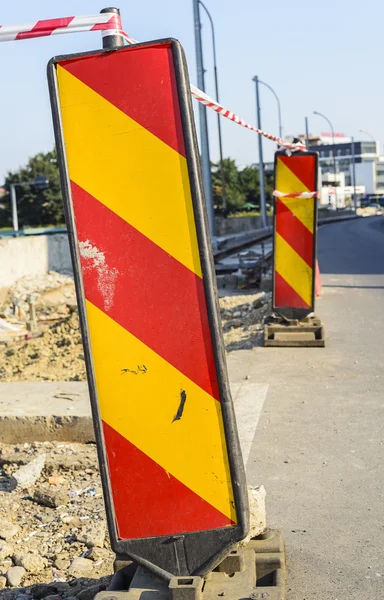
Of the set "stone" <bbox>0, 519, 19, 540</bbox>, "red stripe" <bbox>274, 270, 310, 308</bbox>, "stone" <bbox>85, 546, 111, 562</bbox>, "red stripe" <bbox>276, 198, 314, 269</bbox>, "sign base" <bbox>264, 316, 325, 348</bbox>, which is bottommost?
"sign base" <bbox>264, 316, 325, 348</bbox>

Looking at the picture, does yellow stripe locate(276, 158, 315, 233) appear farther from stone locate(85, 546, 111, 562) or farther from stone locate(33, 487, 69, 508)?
stone locate(85, 546, 111, 562)

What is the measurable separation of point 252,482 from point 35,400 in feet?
7.23

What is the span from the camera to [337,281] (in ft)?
51.6

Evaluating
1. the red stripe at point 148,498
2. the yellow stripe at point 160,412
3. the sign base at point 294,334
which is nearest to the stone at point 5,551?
the red stripe at point 148,498

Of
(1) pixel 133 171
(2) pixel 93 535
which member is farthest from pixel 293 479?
(1) pixel 133 171

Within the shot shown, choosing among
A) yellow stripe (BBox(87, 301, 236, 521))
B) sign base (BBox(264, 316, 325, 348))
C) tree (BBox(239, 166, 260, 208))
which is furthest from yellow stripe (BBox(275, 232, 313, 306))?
tree (BBox(239, 166, 260, 208))

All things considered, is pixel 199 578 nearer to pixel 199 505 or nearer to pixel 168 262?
pixel 199 505

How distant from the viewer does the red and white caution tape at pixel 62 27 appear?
2736 millimetres

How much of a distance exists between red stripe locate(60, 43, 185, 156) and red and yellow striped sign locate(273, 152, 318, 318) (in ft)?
20.4

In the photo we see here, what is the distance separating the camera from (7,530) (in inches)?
170

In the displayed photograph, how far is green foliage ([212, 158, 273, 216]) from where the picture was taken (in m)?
88.2

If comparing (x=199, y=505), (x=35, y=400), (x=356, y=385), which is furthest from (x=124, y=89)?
(x=356, y=385)

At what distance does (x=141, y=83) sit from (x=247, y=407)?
4055 millimetres

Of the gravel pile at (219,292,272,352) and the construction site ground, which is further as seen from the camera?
the gravel pile at (219,292,272,352)
